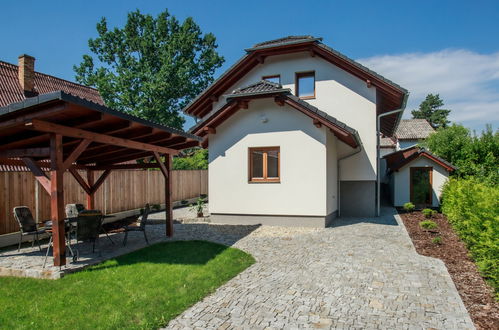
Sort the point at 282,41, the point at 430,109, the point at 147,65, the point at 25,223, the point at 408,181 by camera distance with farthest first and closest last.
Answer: the point at 430,109 → the point at 147,65 → the point at 408,181 → the point at 282,41 → the point at 25,223

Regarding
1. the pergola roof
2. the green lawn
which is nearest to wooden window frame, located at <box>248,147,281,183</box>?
the pergola roof

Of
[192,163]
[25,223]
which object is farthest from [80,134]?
[192,163]

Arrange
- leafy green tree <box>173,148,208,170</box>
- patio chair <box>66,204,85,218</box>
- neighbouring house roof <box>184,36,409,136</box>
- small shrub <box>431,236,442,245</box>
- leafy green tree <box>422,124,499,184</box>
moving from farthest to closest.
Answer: leafy green tree <box>173,148,208,170</box> → leafy green tree <box>422,124,499,184</box> → neighbouring house roof <box>184,36,409,136</box> → patio chair <box>66,204,85,218</box> → small shrub <box>431,236,442,245</box>

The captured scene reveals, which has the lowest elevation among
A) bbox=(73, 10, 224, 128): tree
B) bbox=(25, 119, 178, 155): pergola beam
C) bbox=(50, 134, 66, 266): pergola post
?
bbox=(50, 134, 66, 266): pergola post

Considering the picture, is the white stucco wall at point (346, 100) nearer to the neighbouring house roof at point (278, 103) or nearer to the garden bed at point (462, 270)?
the neighbouring house roof at point (278, 103)

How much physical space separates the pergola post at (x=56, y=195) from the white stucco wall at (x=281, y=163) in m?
6.76

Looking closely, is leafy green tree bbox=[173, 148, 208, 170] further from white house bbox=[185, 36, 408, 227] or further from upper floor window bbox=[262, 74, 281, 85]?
upper floor window bbox=[262, 74, 281, 85]

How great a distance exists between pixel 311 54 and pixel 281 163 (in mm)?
5155

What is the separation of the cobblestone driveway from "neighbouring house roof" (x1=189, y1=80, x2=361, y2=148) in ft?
13.0

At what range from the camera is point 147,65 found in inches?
1339

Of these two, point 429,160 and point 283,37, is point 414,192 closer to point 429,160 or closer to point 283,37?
A: point 429,160

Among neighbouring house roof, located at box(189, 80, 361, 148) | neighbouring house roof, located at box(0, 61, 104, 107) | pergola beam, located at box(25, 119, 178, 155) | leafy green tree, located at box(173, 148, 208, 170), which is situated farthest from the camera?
leafy green tree, located at box(173, 148, 208, 170)

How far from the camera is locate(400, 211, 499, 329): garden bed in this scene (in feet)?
15.1

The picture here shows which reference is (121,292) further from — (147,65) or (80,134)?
(147,65)
